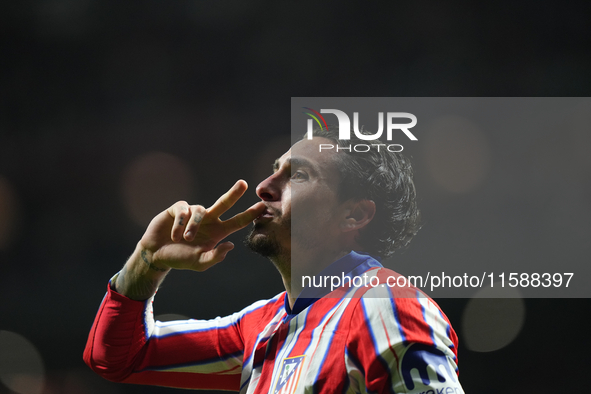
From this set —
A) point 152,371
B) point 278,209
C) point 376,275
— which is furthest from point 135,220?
point 376,275

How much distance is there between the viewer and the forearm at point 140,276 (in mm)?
1218

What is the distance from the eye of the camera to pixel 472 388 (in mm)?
2953

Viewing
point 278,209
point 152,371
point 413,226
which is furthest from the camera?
point 413,226

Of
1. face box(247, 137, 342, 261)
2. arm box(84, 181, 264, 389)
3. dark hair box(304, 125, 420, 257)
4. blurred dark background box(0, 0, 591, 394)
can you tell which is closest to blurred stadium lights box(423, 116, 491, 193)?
blurred dark background box(0, 0, 591, 394)

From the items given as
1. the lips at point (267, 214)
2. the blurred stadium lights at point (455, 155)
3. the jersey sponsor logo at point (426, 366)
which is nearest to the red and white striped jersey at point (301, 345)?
the jersey sponsor logo at point (426, 366)

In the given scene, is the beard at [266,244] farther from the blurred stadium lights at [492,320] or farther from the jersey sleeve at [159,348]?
the blurred stadium lights at [492,320]

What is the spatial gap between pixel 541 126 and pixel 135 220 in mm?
2712

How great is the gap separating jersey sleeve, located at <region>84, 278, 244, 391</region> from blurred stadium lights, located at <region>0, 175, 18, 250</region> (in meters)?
2.27

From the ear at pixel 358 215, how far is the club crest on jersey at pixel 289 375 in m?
0.41

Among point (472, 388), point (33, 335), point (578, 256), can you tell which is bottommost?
point (472, 388)

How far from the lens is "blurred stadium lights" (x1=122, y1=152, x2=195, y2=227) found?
3109 millimetres

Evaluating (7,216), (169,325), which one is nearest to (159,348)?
(169,325)

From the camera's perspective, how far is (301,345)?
3.34ft

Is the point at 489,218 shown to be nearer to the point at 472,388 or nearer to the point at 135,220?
the point at 472,388
